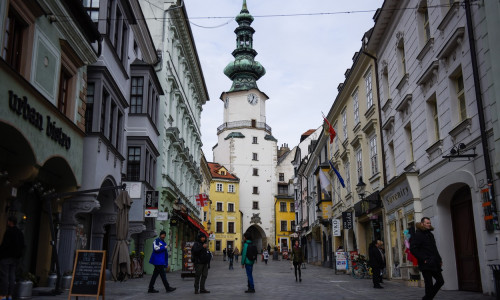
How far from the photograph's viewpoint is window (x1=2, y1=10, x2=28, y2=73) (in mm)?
10789

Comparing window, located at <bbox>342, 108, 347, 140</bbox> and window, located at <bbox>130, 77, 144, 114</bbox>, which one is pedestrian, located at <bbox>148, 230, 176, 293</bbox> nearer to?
window, located at <bbox>130, 77, 144, 114</bbox>

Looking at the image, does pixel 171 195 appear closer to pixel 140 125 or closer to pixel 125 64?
pixel 140 125

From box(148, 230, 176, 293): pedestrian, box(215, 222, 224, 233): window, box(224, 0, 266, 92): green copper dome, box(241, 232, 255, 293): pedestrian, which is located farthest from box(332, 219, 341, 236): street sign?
box(224, 0, 266, 92): green copper dome

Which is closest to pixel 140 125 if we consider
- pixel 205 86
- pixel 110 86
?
pixel 110 86

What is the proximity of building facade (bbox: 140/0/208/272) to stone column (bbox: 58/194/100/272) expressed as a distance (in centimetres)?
1312

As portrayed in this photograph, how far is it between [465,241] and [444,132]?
10.3 ft

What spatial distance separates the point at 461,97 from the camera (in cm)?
1386

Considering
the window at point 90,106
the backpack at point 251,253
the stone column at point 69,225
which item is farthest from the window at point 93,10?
the backpack at point 251,253

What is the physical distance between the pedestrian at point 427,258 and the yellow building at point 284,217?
71.4 m

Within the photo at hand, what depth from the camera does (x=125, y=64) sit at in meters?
20.4

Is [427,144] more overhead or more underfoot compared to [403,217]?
more overhead

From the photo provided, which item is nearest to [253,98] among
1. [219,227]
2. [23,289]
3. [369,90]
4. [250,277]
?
[219,227]

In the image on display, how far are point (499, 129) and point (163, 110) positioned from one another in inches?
849

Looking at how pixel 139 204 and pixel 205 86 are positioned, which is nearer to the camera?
pixel 139 204
